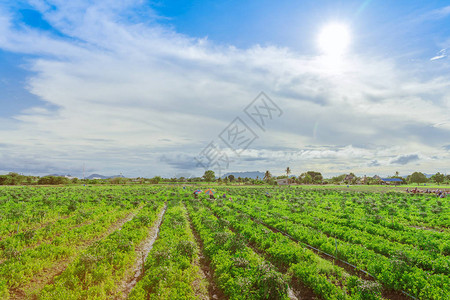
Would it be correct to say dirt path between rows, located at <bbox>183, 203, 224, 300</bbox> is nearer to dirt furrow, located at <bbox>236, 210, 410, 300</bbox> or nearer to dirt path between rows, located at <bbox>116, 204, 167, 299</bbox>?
dirt path between rows, located at <bbox>116, 204, 167, 299</bbox>

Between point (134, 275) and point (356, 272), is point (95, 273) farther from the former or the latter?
point (356, 272)

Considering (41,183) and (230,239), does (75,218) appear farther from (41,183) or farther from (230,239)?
(41,183)

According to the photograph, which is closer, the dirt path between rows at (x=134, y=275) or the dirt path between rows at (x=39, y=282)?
the dirt path between rows at (x=39, y=282)

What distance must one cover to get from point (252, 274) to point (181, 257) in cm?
459

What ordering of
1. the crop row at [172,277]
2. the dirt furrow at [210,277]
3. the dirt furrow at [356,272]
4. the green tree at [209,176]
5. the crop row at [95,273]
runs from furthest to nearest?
the green tree at [209,176], the dirt furrow at [210,277], the dirt furrow at [356,272], the crop row at [172,277], the crop row at [95,273]

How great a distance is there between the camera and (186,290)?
1041cm

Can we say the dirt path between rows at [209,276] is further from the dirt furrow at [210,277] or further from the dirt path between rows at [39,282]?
the dirt path between rows at [39,282]

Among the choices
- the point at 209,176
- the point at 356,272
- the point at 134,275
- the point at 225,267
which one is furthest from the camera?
the point at 209,176

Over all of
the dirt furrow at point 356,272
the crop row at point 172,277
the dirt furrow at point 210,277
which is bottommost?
the dirt furrow at point 210,277

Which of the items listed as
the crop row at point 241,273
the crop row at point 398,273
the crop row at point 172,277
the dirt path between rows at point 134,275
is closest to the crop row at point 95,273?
the dirt path between rows at point 134,275

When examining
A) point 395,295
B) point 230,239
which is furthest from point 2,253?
point 395,295

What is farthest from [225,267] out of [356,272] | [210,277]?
[356,272]

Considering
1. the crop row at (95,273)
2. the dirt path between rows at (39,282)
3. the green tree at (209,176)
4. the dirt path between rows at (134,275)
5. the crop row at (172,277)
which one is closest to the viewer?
the crop row at (95,273)

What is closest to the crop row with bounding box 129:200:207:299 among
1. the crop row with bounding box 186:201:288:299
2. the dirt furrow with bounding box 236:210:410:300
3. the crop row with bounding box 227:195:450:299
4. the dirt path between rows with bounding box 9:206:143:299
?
the crop row with bounding box 186:201:288:299
